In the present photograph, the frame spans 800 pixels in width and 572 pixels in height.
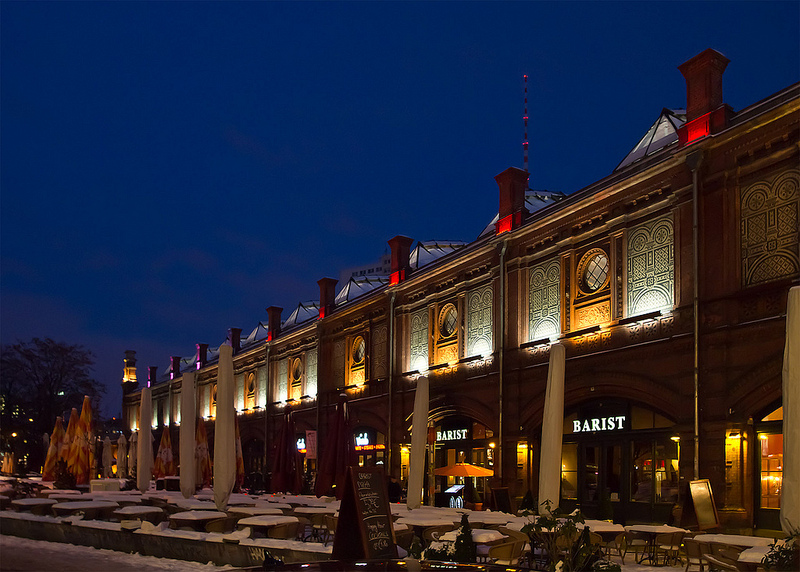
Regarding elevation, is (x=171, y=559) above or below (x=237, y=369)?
below

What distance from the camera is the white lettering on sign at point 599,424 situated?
1902 cm

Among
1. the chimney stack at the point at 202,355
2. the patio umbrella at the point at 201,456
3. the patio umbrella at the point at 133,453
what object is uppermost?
the chimney stack at the point at 202,355

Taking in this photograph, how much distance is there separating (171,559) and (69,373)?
4052 centimetres

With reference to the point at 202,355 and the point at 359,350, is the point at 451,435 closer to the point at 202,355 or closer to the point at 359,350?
the point at 359,350

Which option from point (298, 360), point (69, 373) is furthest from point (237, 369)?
point (69, 373)

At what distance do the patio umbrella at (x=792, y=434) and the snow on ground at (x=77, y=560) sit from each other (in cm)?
750

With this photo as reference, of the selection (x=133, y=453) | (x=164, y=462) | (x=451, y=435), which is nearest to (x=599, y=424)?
(x=451, y=435)

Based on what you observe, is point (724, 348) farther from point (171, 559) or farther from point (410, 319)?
point (410, 319)

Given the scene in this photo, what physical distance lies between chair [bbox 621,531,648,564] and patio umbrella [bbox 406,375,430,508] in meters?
3.93

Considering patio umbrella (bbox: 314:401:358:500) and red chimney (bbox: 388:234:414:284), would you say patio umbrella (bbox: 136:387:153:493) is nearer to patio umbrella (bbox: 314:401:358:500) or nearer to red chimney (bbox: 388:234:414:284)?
patio umbrella (bbox: 314:401:358:500)

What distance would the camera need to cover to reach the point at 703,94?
1725 cm

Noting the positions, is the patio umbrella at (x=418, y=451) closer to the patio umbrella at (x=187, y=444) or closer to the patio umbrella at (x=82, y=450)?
the patio umbrella at (x=187, y=444)

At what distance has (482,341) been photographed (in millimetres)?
24172

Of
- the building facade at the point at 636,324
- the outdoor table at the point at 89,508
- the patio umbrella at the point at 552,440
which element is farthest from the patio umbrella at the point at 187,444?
the patio umbrella at the point at 552,440
